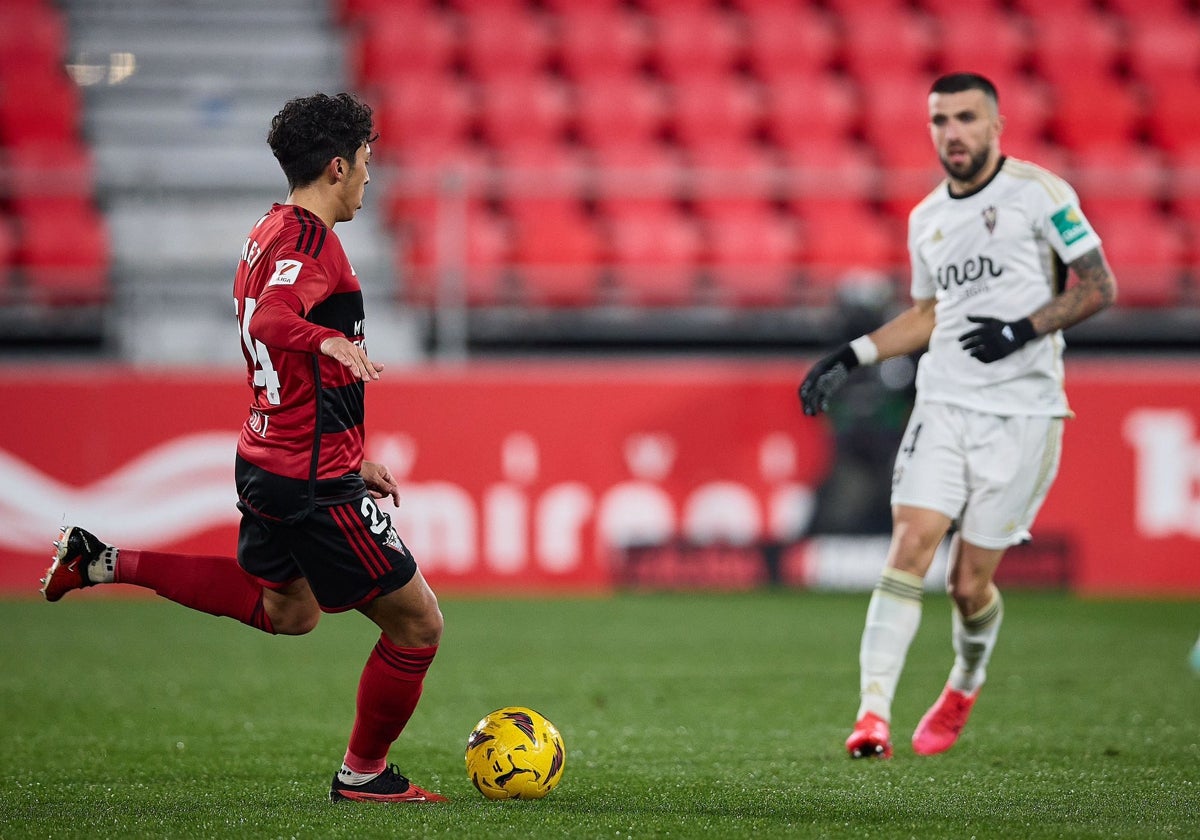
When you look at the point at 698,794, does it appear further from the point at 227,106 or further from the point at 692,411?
the point at 227,106

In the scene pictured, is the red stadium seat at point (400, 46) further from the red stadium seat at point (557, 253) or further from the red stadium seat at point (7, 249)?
the red stadium seat at point (7, 249)

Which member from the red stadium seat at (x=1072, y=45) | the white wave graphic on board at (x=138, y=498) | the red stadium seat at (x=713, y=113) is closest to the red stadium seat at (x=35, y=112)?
the white wave graphic on board at (x=138, y=498)

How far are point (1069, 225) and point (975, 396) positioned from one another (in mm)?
627

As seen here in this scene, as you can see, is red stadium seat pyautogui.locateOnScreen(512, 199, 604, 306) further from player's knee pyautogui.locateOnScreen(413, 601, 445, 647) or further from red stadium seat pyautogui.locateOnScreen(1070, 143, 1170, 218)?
player's knee pyautogui.locateOnScreen(413, 601, 445, 647)

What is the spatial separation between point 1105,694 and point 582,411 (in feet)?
15.0

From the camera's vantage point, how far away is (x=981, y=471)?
502 centimetres

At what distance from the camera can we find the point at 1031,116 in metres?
13.3

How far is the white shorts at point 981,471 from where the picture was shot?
5.02 meters

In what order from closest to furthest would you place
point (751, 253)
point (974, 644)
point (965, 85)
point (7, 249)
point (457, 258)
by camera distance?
point (965, 85), point (974, 644), point (457, 258), point (7, 249), point (751, 253)

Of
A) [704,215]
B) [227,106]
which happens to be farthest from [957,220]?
[227,106]

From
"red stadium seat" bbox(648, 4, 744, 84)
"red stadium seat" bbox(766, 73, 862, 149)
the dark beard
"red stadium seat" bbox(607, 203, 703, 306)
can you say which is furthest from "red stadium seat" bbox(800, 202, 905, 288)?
the dark beard

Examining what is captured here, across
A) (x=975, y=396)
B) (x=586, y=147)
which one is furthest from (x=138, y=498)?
(x=975, y=396)

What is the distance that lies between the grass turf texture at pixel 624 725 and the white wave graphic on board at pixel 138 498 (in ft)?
2.03

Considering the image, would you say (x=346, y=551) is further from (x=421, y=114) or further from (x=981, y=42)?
(x=981, y=42)
